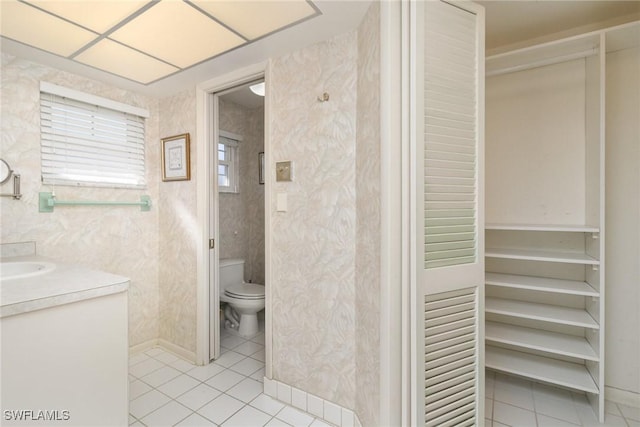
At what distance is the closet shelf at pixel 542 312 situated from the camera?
1572 millimetres

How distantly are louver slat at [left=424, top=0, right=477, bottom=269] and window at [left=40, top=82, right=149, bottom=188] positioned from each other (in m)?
2.33

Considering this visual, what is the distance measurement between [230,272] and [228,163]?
3.98 ft

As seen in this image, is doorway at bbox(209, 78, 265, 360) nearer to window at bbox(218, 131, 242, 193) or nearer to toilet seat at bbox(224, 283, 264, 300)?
window at bbox(218, 131, 242, 193)

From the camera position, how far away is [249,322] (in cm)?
270

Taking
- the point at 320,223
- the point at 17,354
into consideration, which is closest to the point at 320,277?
the point at 320,223

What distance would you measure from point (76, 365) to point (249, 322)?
1.66 meters

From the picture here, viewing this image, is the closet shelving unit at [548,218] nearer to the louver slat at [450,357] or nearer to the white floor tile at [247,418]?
the louver slat at [450,357]

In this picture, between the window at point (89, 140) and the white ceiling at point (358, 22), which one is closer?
the white ceiling at point (358, 22)

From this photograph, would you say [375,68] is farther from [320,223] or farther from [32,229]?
[32,229]

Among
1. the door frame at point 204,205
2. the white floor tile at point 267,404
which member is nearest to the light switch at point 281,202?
the door frame at point 204,205

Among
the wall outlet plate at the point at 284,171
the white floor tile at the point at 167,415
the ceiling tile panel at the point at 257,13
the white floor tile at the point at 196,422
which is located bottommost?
the white floor tile at the point at 167,415

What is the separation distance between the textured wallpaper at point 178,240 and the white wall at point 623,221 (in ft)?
9.17

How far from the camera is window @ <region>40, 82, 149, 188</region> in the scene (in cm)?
190

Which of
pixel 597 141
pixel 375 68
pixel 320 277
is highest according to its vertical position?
pixel 375 68
